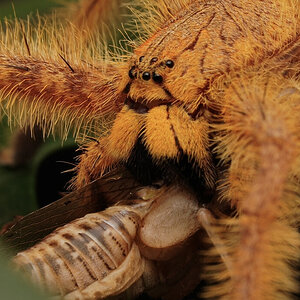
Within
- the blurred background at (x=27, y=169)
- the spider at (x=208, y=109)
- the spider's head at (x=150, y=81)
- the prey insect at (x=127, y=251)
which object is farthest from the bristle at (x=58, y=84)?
the blurred background at (x=27, y=169)

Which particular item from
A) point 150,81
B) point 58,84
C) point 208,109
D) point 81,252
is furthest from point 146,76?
point 81,252

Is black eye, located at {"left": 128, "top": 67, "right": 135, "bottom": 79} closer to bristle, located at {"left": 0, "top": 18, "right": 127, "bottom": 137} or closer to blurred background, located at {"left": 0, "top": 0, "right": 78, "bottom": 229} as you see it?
bristle, located at {"left": 0, "top": 18, "right": 127, "bottom": 137}

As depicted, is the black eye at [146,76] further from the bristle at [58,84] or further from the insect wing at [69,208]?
the insect wing at [69,208]

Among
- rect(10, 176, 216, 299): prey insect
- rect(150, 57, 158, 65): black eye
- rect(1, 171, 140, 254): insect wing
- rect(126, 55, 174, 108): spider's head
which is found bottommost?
rect(10, 176, 216, 299): prey insect

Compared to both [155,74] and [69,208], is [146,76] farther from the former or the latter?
[69,208]

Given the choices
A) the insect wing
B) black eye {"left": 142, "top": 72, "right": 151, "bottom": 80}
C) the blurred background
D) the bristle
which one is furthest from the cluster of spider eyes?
the blurred background

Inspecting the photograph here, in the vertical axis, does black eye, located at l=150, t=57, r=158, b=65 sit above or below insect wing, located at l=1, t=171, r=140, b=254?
above

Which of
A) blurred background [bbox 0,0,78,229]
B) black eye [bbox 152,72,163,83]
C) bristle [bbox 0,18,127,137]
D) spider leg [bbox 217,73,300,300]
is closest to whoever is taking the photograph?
spider leg [bbox 217,73,300,300]
